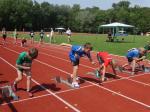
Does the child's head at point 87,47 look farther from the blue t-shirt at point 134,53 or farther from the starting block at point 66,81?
the blue t-shirt at point 134,53

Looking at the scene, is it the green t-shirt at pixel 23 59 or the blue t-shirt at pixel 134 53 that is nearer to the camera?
the green t-shirt at pixel 23 59

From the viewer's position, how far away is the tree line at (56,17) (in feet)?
253

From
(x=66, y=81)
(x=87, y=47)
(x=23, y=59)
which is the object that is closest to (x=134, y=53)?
(x=66, y=81)

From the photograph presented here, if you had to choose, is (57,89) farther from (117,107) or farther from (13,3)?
(13,3)

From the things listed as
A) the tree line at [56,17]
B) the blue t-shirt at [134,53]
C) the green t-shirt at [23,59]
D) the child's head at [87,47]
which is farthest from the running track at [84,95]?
the tree line at [56,17]

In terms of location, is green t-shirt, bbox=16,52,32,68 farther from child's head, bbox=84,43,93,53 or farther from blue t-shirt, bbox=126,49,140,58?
blue t-shirt, bbox=126,49,140,58

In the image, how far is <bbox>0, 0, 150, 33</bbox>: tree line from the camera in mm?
77000

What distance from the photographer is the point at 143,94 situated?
29.9 ft

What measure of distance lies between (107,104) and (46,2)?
311 feet

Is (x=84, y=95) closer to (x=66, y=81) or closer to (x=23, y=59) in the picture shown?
(x=66, y=81)

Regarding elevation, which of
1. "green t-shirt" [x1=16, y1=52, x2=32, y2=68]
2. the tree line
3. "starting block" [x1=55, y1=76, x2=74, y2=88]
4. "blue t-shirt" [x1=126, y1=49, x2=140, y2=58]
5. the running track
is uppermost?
the tree line

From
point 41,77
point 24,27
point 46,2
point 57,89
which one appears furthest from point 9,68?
point 46,2

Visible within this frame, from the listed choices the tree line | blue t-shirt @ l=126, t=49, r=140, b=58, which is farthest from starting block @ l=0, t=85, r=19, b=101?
the tree line

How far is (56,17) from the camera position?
296 ft
